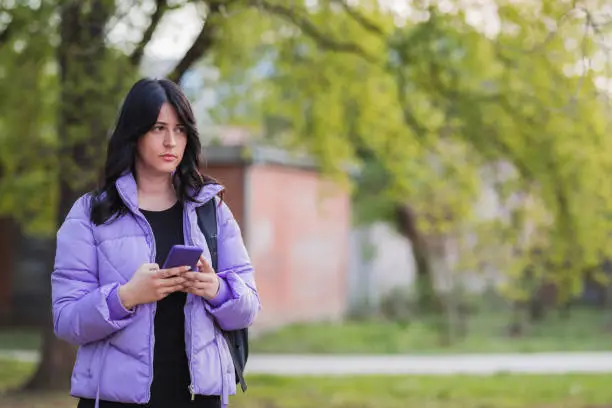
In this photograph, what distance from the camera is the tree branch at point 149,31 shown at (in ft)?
31.6

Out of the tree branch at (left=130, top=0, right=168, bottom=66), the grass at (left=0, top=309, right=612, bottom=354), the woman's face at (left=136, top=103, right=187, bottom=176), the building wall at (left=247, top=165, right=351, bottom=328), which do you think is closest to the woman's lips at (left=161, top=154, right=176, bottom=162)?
the woman's face at (left=136, top=103, right=187, bottom=176)

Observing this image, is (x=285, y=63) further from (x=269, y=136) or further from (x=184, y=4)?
(x=269, y=136)

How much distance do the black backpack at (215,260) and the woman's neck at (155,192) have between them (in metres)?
0.12

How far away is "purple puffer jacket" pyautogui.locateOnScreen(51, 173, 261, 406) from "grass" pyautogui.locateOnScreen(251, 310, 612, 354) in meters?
13.2

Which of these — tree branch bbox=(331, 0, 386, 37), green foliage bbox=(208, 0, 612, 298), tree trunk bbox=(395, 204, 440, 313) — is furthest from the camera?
tree trunk bbox=(395, 204, 440, 313)

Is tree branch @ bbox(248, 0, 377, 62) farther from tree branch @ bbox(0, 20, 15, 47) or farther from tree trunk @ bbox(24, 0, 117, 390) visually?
tree branch @ bbox(0, 20, 15, 47)

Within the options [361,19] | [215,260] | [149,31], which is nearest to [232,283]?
[215,260]

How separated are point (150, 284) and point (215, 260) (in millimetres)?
322

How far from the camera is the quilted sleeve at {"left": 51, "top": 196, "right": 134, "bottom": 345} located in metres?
3.49

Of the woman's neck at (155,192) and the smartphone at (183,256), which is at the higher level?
the woman's neck at (155,192)

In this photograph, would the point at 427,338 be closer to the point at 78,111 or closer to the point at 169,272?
the point at 78,111

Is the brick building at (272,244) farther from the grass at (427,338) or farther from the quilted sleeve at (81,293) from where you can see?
the quilted sleeve at (81,293)

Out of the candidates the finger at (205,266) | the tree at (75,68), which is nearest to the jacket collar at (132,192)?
the finger at (205,266)

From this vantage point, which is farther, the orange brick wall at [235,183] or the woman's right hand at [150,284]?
the orange brick wall at [235,183]
